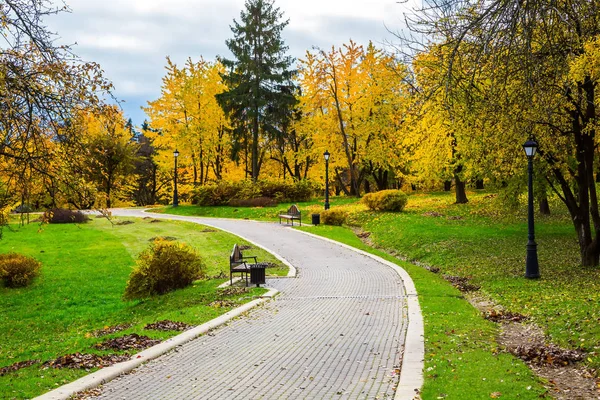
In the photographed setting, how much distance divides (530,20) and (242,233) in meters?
20.3

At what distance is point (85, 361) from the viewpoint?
7215mm

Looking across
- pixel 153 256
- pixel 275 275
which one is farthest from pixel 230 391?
pixel 275 275

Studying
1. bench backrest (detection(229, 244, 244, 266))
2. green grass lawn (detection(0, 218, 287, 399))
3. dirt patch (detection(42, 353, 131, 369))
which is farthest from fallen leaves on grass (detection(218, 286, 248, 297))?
dirt patch (detection(42, 353, 131, 369))

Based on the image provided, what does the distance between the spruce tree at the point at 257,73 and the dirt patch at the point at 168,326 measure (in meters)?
29.9

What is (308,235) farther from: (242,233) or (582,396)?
(582,396)

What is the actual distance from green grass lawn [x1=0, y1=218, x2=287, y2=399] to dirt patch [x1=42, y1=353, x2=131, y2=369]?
22cm

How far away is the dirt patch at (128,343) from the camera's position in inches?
318

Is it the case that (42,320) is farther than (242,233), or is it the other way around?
(242,233)

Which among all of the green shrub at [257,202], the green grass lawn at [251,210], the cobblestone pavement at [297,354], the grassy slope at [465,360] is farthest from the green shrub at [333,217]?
the grassy slope at [465,360]

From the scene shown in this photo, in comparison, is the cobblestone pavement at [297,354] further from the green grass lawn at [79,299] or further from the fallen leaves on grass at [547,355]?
the fallen leaves on grass at [547,355]

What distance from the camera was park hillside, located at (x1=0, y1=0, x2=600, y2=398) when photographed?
7.64 m

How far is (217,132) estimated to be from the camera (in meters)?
42.7

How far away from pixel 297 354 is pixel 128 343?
276 centimetres

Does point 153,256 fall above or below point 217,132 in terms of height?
below
